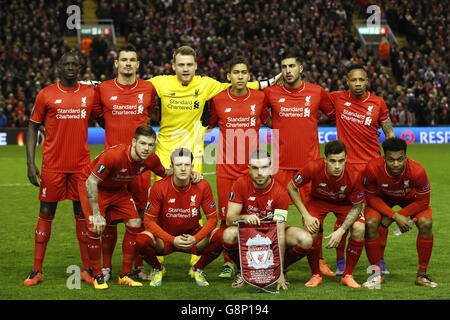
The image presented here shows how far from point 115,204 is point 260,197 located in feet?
4.73

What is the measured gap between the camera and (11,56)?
25516 mm

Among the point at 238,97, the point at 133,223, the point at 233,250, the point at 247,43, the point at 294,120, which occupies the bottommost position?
the point at 233,250

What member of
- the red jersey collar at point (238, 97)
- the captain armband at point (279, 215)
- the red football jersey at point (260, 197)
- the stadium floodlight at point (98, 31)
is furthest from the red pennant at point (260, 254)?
the stadium floodlight at point (98, 31)

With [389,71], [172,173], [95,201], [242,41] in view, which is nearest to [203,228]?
[172,173]

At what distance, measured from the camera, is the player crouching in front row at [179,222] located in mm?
6477

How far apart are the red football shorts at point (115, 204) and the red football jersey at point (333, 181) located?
165 cm

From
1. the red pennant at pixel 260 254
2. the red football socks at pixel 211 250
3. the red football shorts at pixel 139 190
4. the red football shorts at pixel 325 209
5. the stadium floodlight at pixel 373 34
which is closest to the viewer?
the red pennant at pixel 260 254

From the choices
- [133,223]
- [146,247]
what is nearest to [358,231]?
[146,247]

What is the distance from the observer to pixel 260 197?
21.5ft

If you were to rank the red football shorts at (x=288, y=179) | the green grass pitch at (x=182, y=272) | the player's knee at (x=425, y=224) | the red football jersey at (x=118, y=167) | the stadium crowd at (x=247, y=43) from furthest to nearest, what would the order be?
1. the stadium crowd at (x=247, y=43)
2. the red football shorts at (x=288, y=179)
3. the player's knee at (x=425, y=224)
4. the red football jersey at (x=118, y=167)
5. the green grass pitch at (x=182, y=272)

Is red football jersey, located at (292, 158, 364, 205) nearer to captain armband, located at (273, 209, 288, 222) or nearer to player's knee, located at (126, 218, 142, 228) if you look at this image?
captain armband, located at (273, 209, 288, 222)

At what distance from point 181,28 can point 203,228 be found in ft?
76.9

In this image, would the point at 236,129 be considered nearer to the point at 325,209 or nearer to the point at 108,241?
the point at 325,209

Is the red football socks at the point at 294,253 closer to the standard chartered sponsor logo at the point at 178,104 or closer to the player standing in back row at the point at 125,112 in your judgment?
the player standing in back row at the point at 125,112
